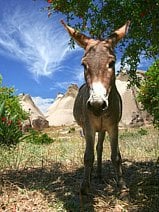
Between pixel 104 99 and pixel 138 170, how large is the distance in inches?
176

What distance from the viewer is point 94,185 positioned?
26.3ft

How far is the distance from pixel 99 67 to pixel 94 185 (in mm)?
3088

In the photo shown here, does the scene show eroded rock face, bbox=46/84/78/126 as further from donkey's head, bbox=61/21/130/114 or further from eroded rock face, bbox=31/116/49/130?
donkey's head, bbox=61/21/130/114

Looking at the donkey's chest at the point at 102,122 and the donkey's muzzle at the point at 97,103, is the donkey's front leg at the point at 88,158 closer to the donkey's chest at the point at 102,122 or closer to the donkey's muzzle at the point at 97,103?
the donkey's chest at the point at 102,122

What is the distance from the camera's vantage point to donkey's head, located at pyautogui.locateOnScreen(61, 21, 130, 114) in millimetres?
5363

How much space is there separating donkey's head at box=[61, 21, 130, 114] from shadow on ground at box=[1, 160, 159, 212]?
2.13m

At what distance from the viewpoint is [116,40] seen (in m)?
6.57

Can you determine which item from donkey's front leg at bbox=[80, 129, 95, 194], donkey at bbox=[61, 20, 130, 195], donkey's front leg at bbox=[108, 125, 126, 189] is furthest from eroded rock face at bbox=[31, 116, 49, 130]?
donkey's front leg at bbox=[80, 129, 95, 194]

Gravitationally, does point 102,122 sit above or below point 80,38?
below

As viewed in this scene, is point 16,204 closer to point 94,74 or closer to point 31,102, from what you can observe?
point 94,74

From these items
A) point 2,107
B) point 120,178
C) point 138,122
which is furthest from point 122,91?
point 120,178

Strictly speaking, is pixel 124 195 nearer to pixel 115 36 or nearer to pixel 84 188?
pixel 84 188

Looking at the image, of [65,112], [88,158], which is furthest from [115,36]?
[65,112]

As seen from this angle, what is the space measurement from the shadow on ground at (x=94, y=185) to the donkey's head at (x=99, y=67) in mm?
2130
